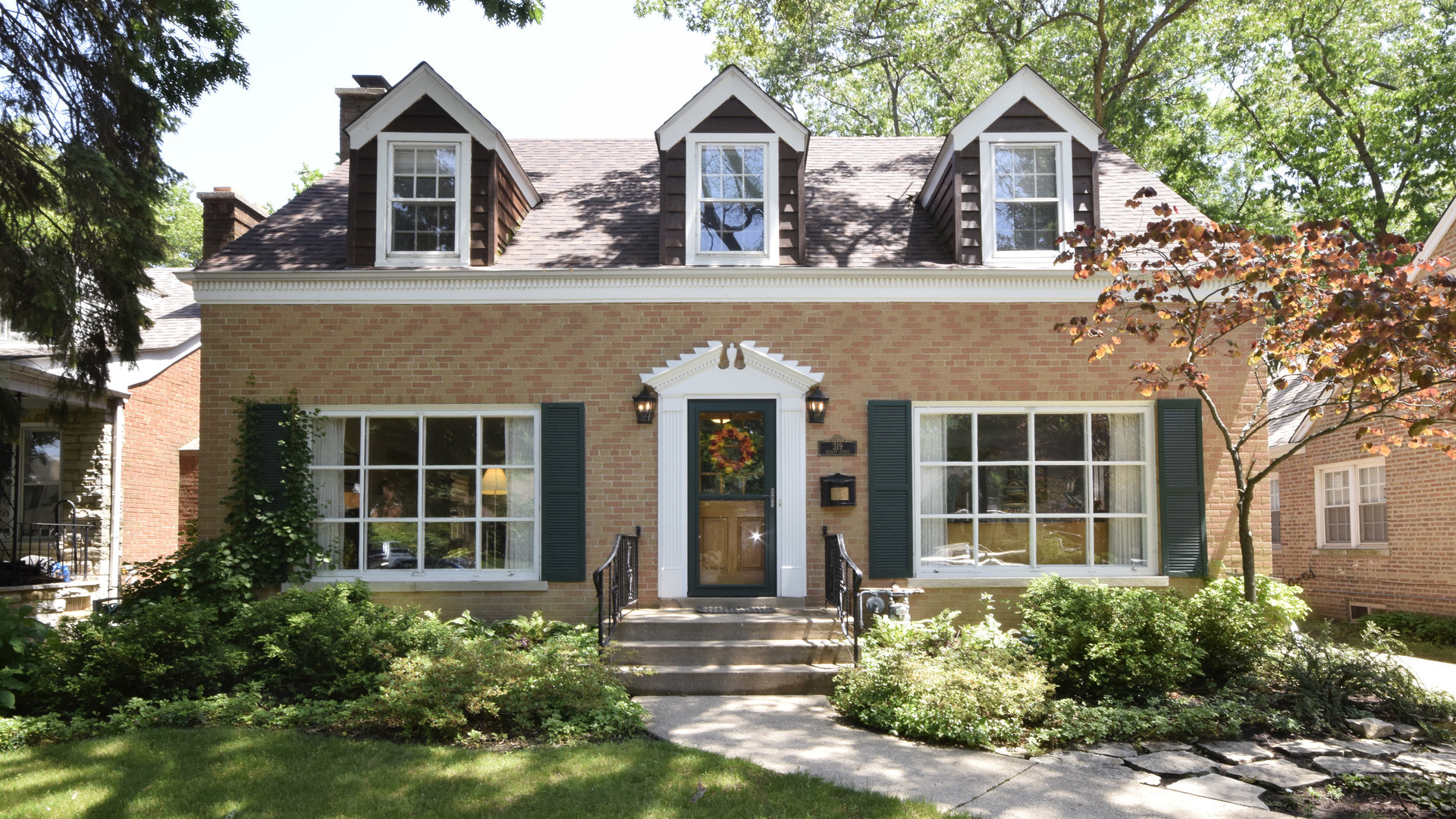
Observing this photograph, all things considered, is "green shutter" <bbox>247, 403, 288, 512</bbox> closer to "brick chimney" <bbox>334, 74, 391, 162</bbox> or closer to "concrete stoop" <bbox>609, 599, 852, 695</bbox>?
"concrete stoop" <bbox>609, 599, 852, 695</bbox>

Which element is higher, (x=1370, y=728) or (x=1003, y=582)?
(x=1003, y=582)

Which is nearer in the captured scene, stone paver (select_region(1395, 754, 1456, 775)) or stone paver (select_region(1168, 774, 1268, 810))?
stone paver (select_region(1168, 774, 1268, 810))

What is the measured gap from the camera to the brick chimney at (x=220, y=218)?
1309 centimetres

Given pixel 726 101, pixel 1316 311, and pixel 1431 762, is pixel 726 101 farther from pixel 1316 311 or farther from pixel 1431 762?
pixel 1431 762

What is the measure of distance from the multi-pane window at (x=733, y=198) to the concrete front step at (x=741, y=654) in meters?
4.40

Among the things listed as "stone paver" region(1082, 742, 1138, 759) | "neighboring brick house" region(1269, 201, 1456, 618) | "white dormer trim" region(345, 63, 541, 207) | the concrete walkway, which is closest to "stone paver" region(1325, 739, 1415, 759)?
"stone paver" region(1082, 742, 1138, 759)

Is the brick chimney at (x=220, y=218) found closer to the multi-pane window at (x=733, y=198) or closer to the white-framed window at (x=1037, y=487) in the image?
the multi-pane window at (x=733, y=198)

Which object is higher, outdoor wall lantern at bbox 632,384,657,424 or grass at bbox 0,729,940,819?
outdoor wall lantern at bbox 632,384,657,424

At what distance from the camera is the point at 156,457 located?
16203 mm

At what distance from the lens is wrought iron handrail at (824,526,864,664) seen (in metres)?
8.59

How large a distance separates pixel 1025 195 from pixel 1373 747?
6545 mm

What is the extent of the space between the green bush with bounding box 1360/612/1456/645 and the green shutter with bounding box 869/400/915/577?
25.8 feet

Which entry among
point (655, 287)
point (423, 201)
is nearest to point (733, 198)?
point (655, 287)

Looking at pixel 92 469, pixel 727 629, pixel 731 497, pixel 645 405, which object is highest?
pixel 645 405
